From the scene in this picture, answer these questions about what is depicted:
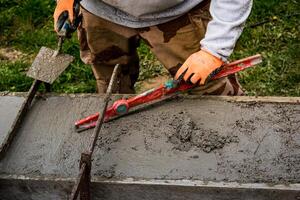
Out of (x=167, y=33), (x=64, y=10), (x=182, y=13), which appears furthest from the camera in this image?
(x=64, y=10)

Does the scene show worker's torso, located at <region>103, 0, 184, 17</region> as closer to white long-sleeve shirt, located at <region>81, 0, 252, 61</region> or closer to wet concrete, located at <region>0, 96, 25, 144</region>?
white long-sleeve shirt, located at <region>81, 0, 252, 61</region>

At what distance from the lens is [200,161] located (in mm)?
2236

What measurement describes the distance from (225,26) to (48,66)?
87 cm

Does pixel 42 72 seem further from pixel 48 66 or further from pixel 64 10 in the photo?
pixel 64 10

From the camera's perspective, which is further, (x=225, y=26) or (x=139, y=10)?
(x=139, y=10)

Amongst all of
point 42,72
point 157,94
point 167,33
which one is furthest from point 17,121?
point 167,33

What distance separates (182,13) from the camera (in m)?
2.68

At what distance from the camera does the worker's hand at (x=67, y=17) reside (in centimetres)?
285

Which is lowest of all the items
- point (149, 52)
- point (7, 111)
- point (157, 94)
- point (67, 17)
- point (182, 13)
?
point (149, 52)

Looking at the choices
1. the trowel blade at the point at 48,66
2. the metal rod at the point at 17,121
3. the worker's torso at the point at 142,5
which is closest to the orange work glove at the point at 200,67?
the worker's torso at the point at 142,5

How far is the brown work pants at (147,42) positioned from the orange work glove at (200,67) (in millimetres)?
351

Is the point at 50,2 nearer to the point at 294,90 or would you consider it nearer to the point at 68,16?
the point at 68,16

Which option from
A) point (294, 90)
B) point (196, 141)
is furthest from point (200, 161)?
point (294, 90)

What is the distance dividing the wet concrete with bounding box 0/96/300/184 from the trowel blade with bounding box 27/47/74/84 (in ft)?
0.48
